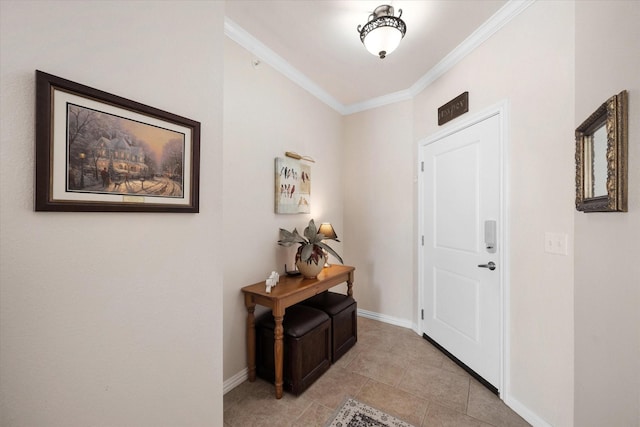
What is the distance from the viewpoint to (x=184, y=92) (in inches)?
45.1

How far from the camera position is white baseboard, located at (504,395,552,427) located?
160 centimetres

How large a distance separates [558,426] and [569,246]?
105cm

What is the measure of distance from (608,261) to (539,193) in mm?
720

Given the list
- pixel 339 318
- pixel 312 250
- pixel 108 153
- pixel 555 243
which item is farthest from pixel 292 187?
pixel 555 243

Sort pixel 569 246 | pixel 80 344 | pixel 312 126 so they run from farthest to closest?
pixel 312 126, pixel 569 246, pixel 80 344

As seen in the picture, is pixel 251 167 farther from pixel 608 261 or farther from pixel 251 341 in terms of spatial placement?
pixel 608 261

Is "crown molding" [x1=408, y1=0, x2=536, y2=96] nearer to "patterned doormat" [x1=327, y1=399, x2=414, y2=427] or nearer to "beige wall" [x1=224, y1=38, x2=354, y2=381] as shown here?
"beige wall" [x1=224, y1=38, x2=354, y2=381]

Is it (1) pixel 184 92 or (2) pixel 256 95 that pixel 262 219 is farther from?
(1) pixel 184 92

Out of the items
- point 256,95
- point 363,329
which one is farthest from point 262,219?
point 363,329

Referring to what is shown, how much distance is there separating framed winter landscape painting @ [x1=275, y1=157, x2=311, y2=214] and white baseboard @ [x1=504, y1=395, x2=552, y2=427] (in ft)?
7.35

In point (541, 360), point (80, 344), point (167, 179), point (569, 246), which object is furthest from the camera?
point (541, 360)

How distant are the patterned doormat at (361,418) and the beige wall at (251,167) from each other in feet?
2.83

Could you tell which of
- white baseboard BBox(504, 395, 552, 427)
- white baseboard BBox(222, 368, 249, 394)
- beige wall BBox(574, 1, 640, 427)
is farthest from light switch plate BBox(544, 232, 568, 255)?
white baseboard BBox(222, 368, 249, 394)

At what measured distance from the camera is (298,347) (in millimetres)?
1884
